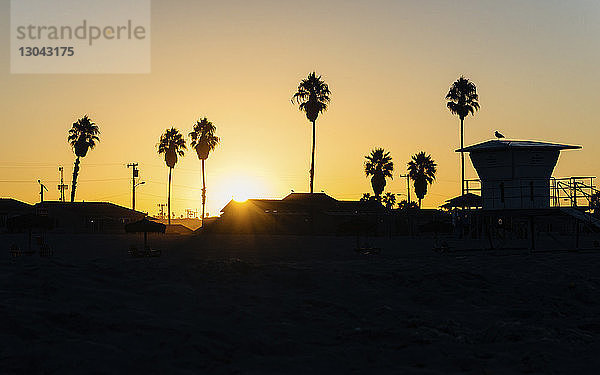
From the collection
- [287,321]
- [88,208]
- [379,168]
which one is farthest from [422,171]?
[287,321]

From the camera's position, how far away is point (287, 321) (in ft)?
45.7

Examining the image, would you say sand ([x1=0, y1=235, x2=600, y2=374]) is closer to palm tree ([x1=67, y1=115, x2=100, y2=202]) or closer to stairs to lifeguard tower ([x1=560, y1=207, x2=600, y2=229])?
stairs to lifeguard tower ([x1=560, y1=207, x2=600, y2=229])

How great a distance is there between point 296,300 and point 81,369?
709 centimetres

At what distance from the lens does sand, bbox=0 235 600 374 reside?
10.7m

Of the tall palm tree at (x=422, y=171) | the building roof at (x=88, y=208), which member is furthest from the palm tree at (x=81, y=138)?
the tall palm tree at (x=422, y=171)

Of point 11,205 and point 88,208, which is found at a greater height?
point 11,205

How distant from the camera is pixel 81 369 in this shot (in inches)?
382

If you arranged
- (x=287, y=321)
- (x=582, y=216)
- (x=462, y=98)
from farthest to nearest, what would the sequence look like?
1. (x=462, y=98)
2. (x=582, y=216)
3. (x=287, y=321)

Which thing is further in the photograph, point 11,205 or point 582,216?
point 11,205

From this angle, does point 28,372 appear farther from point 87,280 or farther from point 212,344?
point 87,280

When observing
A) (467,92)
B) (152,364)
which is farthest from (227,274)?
(467,92)

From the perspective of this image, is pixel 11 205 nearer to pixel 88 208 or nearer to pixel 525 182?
pixel 88 208

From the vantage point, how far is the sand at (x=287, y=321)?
10680 millimetres

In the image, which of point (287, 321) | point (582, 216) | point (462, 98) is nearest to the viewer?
point (287, 321)
